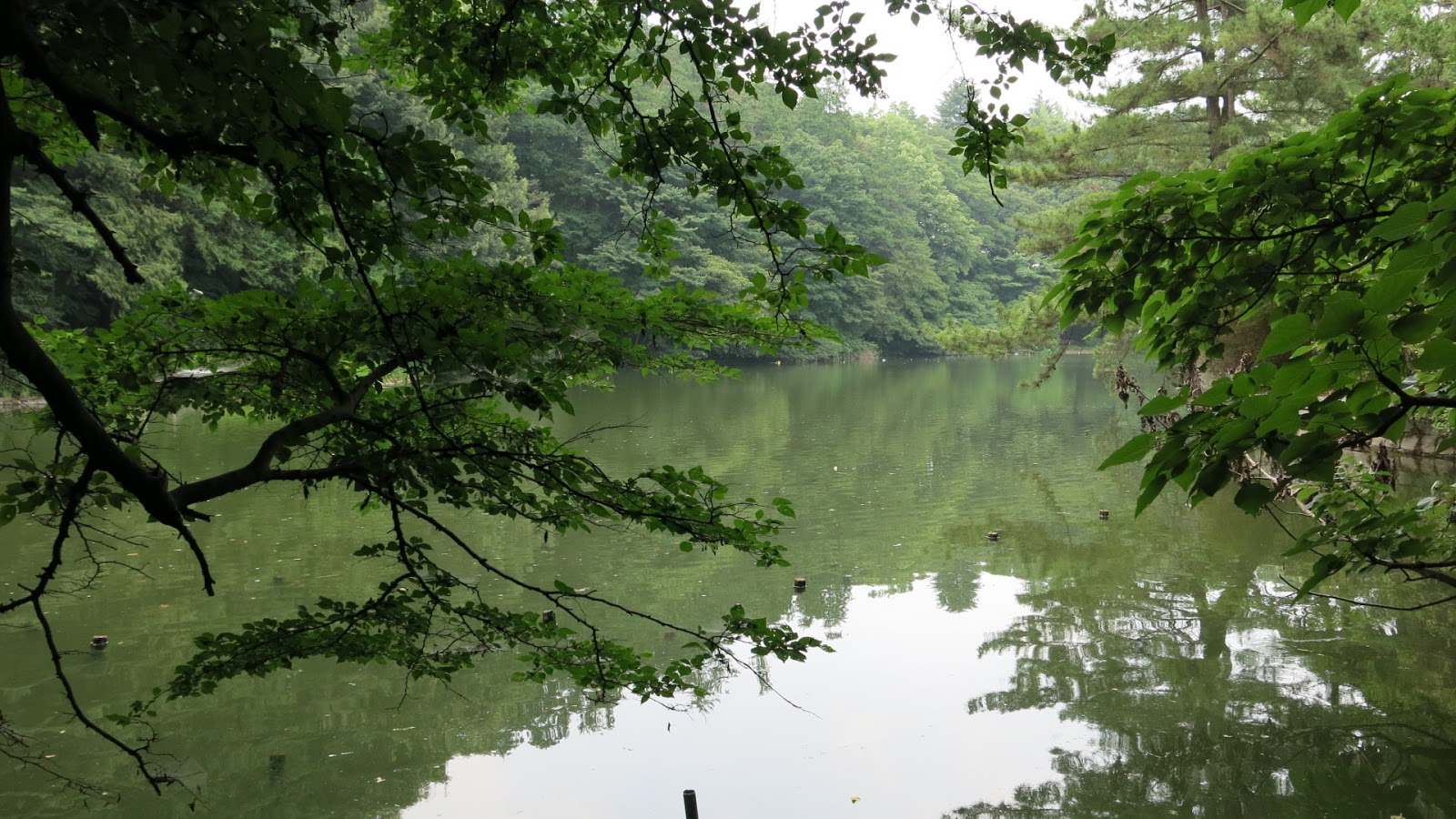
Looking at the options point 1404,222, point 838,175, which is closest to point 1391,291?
point 1404,222

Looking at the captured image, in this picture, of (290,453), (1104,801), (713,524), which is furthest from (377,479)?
(1104,801)

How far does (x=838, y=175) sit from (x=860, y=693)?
40089 millimetres

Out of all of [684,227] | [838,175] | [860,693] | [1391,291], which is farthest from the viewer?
[838,175]

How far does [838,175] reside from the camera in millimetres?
43344

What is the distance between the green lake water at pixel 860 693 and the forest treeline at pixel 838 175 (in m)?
2.01

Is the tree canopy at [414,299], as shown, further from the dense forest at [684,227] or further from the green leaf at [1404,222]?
the green leaf at [1404,222]

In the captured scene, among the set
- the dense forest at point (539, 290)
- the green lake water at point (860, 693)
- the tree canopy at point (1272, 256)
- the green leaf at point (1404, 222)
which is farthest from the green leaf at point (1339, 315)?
the green lake water at point (860, 693)

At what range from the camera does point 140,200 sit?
802 inches

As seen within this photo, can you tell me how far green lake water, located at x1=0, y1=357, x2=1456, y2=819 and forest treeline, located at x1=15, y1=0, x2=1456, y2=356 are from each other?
6.59 feet

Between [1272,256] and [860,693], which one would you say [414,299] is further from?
[860,693]

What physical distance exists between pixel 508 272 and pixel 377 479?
0.58 meters

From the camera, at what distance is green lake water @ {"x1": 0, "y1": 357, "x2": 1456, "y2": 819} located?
163 inches

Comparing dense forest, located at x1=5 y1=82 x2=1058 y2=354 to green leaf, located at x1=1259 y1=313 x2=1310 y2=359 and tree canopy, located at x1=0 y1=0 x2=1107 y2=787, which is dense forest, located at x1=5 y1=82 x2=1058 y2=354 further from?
green leaf, located at x1=1259 y1=313 x2=1310 y2=359

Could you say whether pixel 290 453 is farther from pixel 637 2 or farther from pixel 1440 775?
pixel 1440 775
